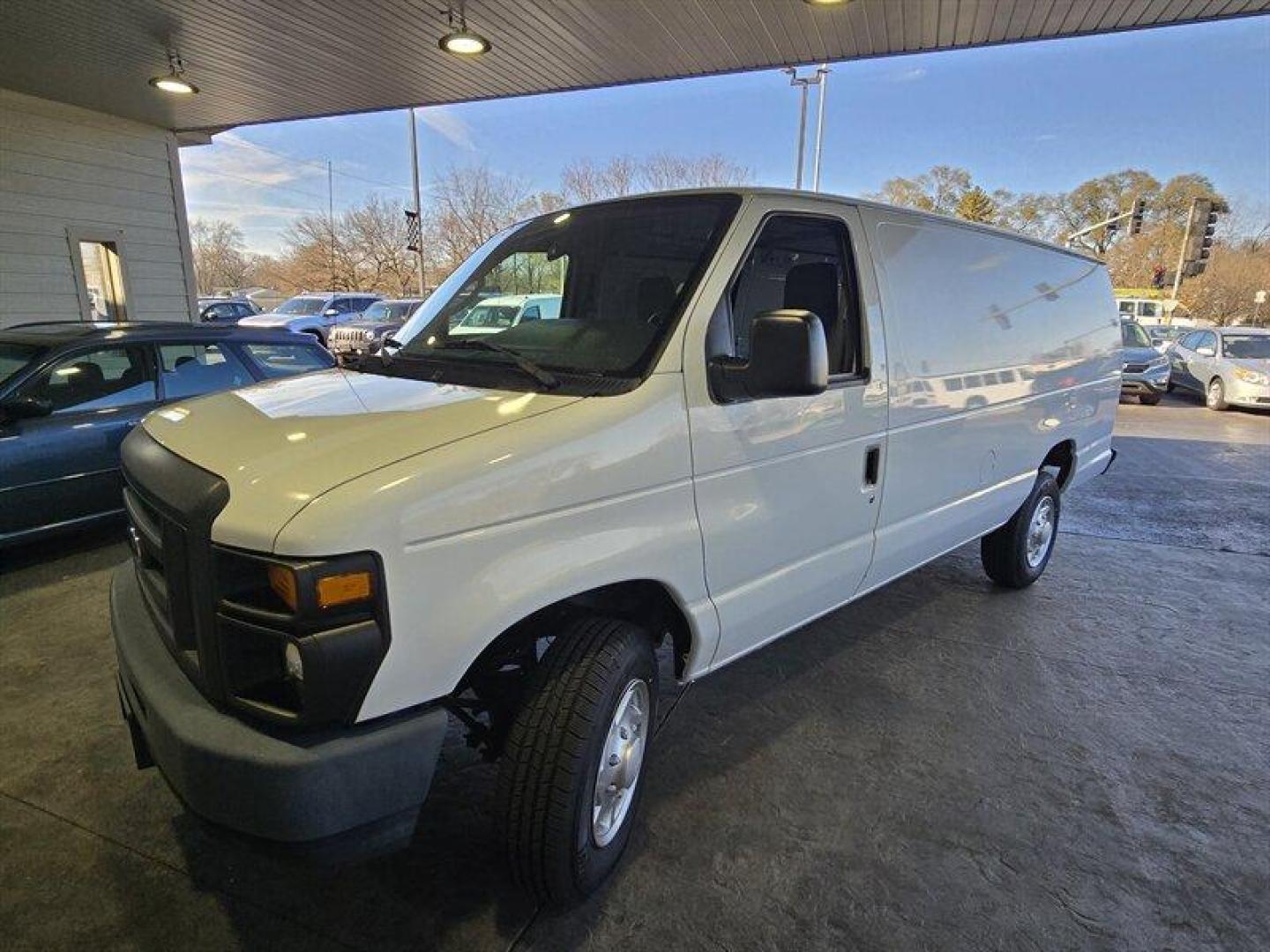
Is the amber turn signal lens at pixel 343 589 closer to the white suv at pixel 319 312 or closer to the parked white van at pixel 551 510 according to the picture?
the parked white van at pixel 551 510

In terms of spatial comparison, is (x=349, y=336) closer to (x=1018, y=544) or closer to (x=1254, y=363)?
(x=1018, y=544)

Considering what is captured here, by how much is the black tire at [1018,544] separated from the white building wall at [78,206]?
36.7 ft

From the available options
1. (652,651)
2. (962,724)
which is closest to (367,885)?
(652,651)

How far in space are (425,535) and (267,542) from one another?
341 millimetres

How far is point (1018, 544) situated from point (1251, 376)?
1365 cm

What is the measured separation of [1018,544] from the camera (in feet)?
15.4

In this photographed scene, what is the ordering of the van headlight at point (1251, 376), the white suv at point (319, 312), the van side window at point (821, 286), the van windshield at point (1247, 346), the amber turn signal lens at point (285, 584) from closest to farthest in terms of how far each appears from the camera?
the amber turn signal lens at point (285, 584) → the van side window at point (821, 286) → the van headlight at point (1251, 376) → the van windshield at point (1247, 346) → the white suv at point (319, 312)

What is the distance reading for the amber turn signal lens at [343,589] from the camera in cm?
159

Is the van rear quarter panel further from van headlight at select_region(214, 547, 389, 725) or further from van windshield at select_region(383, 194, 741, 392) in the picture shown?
van headlight at select_region(214, 547, 389, 725)

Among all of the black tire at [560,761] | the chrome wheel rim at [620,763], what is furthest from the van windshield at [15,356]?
the chrome wheel rim at [620,763]

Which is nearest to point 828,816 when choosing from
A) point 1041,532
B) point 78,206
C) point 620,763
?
point 620,763

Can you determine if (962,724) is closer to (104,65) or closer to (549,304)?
(549,304)

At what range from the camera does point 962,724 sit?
10.8ft

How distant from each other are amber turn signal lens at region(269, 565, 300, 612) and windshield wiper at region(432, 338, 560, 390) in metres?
0.93
